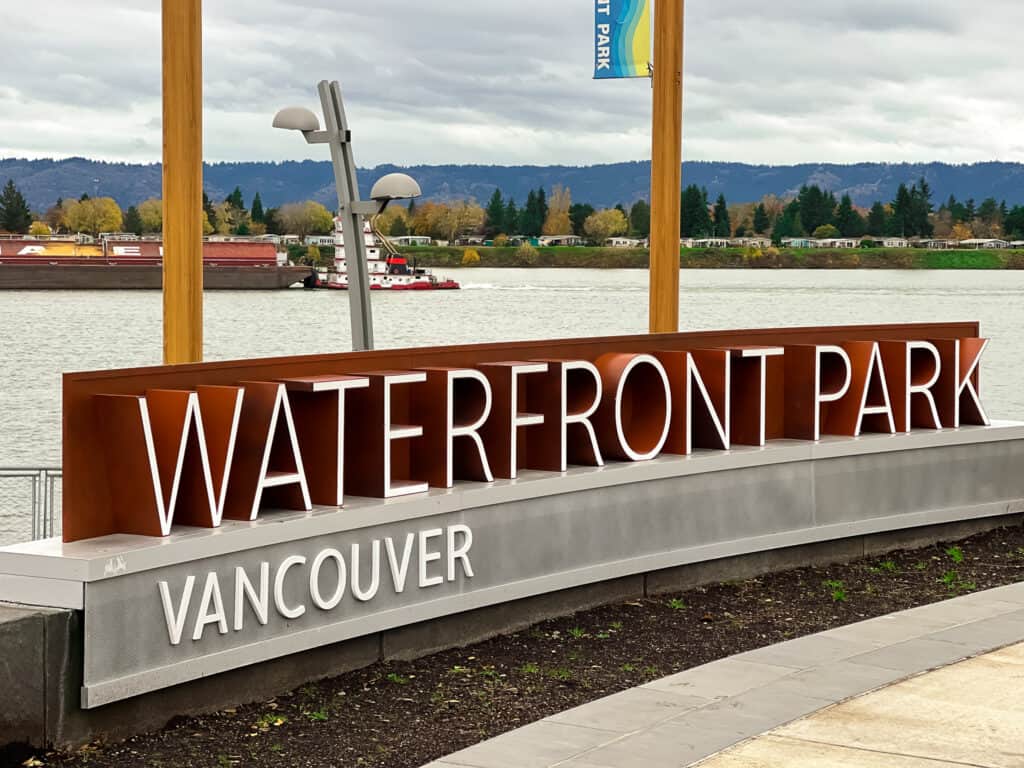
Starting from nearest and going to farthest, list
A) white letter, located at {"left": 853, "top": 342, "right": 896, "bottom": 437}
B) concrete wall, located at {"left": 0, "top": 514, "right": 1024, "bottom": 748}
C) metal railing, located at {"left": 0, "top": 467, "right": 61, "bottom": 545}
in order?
concrete wall, located at {"left": 0, "top": 514, "right": 1024, "bottom": 748} → white letter, located at {"left": 853, "top": 342, "right": 896, "bottom": 437} → metal railing, located at {"left": 0, "top": 467, "right": 61, "bottom": 545}

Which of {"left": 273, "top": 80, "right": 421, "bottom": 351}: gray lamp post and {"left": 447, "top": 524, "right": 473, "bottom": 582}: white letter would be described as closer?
{"left": 447, "top": 524, "right": 473, "bottom": 582}: white letter

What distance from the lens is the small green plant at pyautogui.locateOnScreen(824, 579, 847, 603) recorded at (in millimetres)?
10223

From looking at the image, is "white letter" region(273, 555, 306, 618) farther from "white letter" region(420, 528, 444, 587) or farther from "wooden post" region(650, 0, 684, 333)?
"wooden post" region(650, 0, 684, 333)

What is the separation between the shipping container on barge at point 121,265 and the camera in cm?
4822

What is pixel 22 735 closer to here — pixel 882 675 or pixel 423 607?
pixel 423 607

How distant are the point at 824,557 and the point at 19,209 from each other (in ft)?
201

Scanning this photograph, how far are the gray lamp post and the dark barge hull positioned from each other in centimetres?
3411

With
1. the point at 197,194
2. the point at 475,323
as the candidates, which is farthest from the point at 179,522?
the point at 475,323

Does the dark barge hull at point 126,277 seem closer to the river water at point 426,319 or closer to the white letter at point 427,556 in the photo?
the river water at point 426,319

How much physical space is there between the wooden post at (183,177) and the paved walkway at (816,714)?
11.7 feet

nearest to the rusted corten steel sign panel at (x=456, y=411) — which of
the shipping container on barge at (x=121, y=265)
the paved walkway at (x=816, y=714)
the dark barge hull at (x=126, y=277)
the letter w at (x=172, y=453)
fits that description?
the letter w at (x=172, y=453)

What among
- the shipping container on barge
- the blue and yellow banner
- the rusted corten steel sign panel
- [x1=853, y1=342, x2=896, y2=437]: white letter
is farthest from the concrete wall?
the shipping container on barge

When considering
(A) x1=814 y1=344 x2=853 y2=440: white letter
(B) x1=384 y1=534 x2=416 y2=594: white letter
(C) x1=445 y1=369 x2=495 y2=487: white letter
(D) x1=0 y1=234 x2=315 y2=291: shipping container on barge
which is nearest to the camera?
(B) x1=384 y1=534 x2=416 y2=594: white letter

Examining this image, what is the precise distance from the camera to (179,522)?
24.7ft
